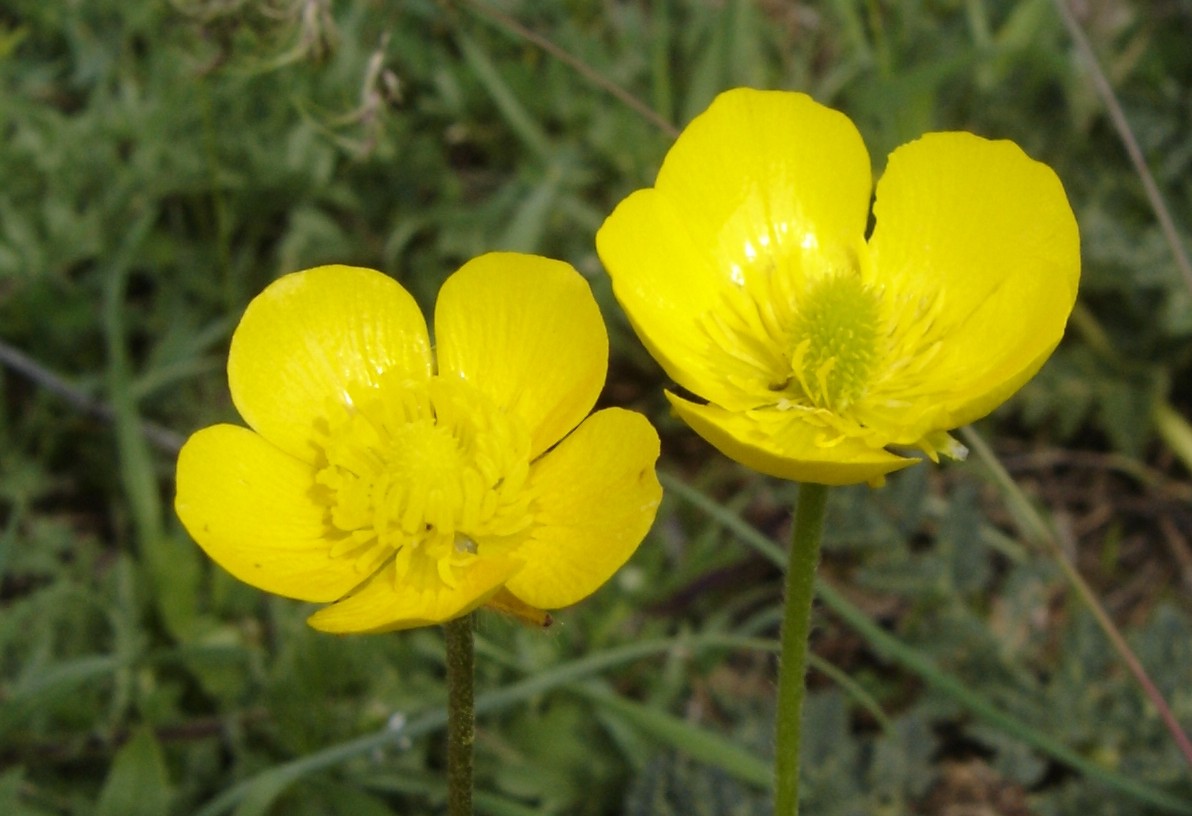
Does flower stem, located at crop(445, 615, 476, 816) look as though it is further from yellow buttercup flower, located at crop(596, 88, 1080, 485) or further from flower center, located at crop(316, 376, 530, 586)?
yellow buttercup flower, located at crop(596, 88, 1080, 485)

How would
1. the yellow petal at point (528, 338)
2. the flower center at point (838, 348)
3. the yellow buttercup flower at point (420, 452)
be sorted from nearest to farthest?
the yellow buttercup flower at point (420, 452)
the yellow petal at point (528, 338)
the flower center at point (838, 348)

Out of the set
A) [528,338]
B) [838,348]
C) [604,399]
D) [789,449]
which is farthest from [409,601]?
[604,399]

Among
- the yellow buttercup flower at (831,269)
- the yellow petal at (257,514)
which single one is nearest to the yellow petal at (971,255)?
the yellow buttercup flower at (831,269)

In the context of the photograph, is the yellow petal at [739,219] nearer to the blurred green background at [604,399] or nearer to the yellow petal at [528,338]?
the yellow petal at [528,338]

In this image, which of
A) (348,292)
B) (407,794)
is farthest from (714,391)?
(407,794)

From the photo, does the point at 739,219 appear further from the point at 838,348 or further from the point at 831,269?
the point at 838,348
